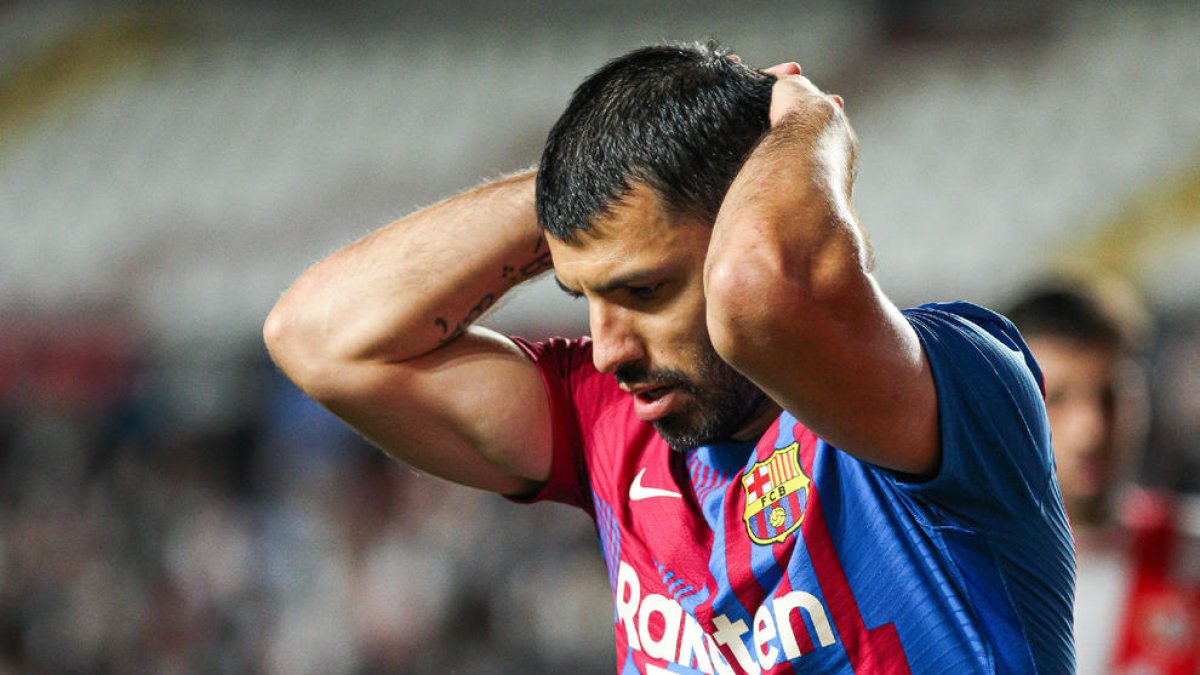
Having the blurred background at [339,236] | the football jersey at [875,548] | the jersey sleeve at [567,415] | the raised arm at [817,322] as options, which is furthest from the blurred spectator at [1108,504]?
the blurred background at [339,236]

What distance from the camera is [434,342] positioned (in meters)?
2.34

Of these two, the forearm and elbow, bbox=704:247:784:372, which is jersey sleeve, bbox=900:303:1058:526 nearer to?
elbow, bbox=704:247:784:372

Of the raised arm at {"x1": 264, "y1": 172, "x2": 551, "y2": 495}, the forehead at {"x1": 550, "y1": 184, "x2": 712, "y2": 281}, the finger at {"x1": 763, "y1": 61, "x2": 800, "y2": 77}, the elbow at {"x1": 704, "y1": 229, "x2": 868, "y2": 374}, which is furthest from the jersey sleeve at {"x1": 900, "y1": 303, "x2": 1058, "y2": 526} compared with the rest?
the raised arm at {"x1": 264, "y1": 172, "x2": 551, "y2": 495}

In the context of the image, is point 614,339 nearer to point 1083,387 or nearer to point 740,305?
point 740,305

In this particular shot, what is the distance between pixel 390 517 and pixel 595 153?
5.56 m

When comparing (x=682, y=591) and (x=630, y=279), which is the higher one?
(x=630, y=279)

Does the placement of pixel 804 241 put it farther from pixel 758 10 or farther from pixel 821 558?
pixel 758 10

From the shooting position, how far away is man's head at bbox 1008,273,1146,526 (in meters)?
3.26

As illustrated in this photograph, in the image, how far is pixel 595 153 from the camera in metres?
1.87

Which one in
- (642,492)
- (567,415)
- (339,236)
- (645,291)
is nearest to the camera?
(645,291)

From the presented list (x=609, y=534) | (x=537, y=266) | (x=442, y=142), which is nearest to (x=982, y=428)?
(x=609, y=534)

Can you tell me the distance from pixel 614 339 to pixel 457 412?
578 mm

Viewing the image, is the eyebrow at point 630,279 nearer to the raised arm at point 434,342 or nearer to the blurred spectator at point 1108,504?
the raised arm at point 434,342

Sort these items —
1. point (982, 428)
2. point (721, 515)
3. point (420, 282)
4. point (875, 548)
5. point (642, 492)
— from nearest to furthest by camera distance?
point (982, 428) → point (875, 548) → point (721, 515) → point (642, 492) → point (420, 282)
